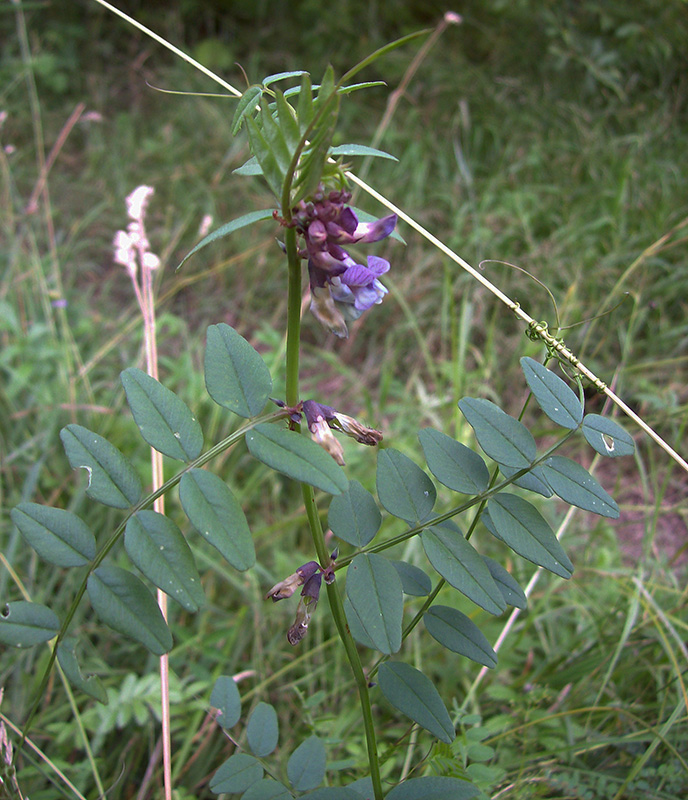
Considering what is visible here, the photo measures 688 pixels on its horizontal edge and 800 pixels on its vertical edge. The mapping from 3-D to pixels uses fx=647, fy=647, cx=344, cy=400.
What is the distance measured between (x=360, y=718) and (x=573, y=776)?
0.41 meters

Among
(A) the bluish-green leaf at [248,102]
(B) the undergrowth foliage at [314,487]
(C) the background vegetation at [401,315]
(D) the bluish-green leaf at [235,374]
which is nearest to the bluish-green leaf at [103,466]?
(B) the undergrowth foliage at [314,487]

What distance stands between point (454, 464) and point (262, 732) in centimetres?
47

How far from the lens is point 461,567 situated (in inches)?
26.5

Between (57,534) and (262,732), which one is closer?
(57,534)

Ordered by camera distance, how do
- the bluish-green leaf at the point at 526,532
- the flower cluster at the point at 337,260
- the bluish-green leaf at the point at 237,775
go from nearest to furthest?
→ the flower cluster at the point at 337,260
the bluish-green leaf at the point at 526,532
the bluish-green leaf at the point at 237,775

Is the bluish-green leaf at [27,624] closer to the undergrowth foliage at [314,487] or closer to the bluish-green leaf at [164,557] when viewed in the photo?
the undergrowth foliage at [314,487]

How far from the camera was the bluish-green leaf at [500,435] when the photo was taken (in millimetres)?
690

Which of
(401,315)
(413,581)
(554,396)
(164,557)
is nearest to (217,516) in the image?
(164,557)

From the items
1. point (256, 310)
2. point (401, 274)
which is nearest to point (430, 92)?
point (401, 274)

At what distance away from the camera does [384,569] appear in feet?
2.22

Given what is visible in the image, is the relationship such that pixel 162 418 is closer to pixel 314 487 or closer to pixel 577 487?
pixel 314 487

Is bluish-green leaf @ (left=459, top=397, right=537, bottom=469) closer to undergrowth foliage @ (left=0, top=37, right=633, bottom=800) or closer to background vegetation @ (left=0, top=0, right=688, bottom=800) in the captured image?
undergrowth foliage @ (left=0, top=37, right=633, bottom=800)

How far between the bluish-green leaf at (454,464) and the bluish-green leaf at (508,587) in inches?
3.5

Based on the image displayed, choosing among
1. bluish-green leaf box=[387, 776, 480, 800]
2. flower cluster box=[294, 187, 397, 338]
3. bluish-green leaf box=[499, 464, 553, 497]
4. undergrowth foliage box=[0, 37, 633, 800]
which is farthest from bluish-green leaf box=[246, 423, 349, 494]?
bluish-green leaf box=[387, 776, 480, 800]
